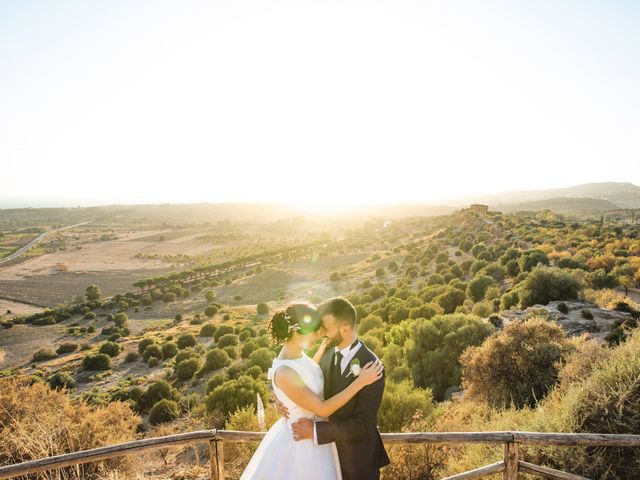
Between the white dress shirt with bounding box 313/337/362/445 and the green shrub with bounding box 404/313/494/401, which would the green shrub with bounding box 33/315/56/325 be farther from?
the white dress shirt with bounding box 313/337/362/445

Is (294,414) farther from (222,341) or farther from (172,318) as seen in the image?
(172,318)

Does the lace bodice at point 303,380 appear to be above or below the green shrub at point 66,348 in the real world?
above

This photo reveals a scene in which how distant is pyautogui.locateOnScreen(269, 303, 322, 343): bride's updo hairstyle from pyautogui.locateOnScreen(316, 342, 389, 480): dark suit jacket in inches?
13.7

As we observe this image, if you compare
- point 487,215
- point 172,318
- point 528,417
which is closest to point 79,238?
point 172,318

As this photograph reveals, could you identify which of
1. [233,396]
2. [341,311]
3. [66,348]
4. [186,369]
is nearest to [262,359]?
[186,369]

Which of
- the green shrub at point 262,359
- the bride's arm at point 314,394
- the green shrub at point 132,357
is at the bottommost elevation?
the green shrub at point 132,357

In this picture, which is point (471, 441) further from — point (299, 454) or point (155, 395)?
point (155, 395)

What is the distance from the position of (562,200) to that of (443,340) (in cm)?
17336

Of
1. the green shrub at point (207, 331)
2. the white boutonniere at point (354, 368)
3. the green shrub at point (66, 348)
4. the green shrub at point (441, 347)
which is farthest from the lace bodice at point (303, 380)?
the green shrub at point (66, 348)

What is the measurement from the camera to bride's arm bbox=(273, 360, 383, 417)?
285 centimetres

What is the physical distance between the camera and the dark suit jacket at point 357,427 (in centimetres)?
291

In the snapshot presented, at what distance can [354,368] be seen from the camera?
9.39 ft

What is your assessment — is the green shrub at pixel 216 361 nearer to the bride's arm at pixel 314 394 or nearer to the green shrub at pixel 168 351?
the green shrub at pixel 168 351

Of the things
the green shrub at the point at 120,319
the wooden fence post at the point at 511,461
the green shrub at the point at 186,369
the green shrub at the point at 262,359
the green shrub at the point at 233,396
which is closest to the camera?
the wooden fence post at the point at 511,461
